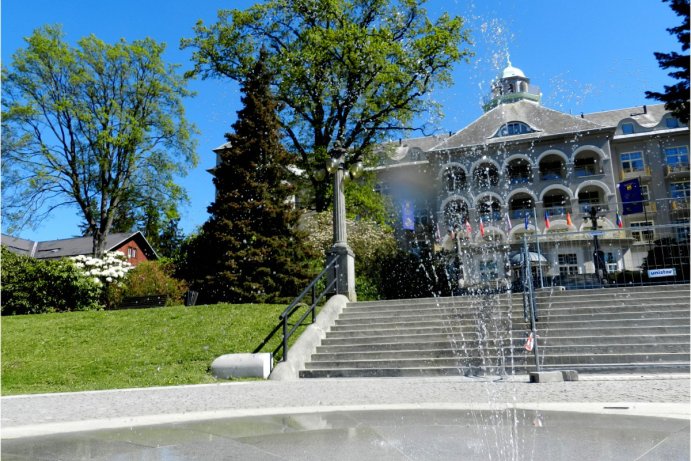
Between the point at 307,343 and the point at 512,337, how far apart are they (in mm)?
4332

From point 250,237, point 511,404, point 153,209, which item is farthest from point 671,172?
point 511,404

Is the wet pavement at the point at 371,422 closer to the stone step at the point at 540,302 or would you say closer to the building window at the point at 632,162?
the stone step at the point at 540,302

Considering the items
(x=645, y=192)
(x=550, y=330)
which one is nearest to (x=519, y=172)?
(x=645, y=192)

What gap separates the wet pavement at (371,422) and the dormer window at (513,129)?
3981 cm

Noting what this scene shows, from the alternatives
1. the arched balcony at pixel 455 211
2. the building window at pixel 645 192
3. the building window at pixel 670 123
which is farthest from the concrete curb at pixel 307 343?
the building window at pixel 670 123

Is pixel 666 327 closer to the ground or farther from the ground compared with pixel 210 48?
closer to the ground

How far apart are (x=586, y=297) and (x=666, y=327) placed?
2200mm

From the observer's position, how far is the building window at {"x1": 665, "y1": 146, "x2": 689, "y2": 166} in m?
45.3

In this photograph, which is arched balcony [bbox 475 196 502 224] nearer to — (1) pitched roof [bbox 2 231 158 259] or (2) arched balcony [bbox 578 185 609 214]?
(2) arched balcony [bbox 578 185 609 214]

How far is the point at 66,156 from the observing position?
33469mm

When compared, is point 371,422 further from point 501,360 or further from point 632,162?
point 632,162

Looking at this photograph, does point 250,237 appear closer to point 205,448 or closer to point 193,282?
point 193,282

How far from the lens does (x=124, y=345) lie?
12.6m

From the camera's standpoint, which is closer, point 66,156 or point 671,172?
point 66,156
